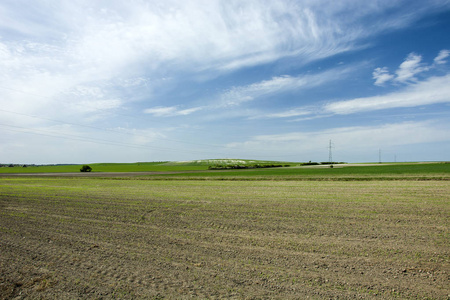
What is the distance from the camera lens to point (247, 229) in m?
9.80

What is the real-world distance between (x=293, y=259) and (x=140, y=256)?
4271 millimetres

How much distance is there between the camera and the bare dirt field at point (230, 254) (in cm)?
546

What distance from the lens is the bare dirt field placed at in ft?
17.9

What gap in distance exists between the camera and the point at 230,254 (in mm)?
7367

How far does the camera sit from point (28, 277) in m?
6.19

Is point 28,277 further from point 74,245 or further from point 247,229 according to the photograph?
point 247,229

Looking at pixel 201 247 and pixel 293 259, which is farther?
pixel 201 247

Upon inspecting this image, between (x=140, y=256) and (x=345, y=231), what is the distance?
6982 millimetres

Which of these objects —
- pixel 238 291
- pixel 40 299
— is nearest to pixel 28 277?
pixel 40 299

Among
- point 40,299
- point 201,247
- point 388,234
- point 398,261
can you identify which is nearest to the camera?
point 40,299

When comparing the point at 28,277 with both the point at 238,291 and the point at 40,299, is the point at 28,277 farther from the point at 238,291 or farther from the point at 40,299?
the point at 238,291

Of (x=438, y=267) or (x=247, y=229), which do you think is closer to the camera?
(x=438, y=267)

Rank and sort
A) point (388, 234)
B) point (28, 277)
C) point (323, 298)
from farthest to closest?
point (388, 234) → point (28, 277) → point (323, 298)

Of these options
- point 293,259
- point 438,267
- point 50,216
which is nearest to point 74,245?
point 50,216
